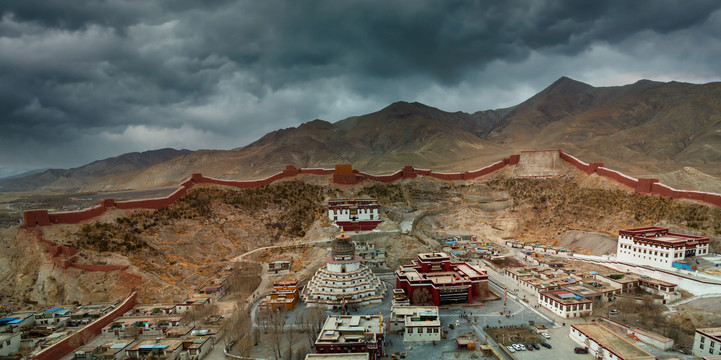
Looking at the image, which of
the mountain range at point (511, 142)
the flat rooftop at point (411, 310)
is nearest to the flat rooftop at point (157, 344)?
the flat rooftop at point (411, 310)

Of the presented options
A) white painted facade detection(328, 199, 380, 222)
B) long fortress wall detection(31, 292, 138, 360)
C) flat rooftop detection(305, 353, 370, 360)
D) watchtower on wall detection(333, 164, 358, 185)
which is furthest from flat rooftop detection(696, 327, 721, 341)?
watchtower on wall detection(333, 164, 358, 185)

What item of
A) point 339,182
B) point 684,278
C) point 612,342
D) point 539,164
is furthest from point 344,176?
point 684,278

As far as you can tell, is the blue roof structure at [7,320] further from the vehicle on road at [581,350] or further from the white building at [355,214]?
the vehicle on road at [581,350]

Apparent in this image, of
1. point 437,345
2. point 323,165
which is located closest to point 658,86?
point 323,165

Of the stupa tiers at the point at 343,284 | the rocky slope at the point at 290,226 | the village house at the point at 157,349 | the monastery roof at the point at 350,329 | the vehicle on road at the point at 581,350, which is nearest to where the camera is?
the village house at the point at 157,349

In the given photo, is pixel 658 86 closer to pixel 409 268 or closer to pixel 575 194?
pixel 575 194

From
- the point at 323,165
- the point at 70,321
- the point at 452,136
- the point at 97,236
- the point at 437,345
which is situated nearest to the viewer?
the point at 437,345

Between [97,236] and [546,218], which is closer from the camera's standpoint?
[97,236]
